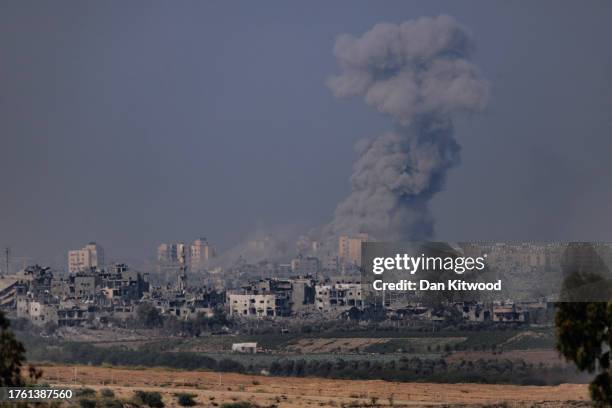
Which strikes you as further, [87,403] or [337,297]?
[337,297]

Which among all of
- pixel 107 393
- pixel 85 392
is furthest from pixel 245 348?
pixel 85 392

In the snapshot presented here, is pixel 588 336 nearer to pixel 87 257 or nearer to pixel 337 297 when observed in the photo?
pixel 337 297

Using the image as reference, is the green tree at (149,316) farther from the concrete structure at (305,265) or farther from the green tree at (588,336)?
the green tree at (588,336)

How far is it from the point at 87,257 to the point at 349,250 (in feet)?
128

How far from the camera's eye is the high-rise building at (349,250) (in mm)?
97863

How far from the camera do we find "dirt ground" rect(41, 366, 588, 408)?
3631cm

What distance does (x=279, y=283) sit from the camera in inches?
3730

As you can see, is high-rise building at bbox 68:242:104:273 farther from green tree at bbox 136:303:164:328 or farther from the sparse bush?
the sparse bush

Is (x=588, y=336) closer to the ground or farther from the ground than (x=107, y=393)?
farther from the ground

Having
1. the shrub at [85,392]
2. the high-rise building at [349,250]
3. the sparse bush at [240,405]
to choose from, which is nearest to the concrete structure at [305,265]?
the high-rise building at [349,250]

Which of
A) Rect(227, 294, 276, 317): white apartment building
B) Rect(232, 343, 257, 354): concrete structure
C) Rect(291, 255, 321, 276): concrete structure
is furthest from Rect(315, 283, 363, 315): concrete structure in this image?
Rect(291, 255, 321, 276): concrete structure

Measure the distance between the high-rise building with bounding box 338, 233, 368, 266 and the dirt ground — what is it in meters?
49.8

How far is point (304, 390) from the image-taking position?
135ft

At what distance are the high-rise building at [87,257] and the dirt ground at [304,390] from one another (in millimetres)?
83083
